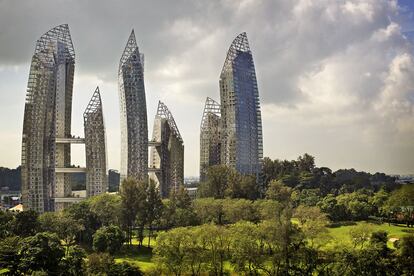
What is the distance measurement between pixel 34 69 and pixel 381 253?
184ft

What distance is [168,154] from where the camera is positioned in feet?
292

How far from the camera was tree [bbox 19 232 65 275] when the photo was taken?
3434 centimetres

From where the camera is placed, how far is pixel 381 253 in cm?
3812

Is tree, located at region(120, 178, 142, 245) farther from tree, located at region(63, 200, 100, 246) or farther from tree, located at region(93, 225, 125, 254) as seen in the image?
tree, located at region(93, 225, 125, 254)

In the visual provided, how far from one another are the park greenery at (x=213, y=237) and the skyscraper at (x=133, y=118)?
14.5 meters

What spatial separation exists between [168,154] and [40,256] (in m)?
54.5

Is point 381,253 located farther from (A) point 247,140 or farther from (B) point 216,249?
(A) point 247,140

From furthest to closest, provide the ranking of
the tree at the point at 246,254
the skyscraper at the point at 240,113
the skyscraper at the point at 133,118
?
the skyscraper at the point at 240,113 < the skyscraper at the point at 133,118 < the tree at the point at 246,254

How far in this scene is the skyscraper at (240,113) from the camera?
311 ft

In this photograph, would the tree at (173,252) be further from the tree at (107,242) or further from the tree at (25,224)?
the tree at (25,224)

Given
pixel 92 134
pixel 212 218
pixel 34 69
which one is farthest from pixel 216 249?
pixel 34 69

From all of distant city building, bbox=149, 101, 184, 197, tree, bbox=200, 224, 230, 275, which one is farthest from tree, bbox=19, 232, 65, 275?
distant city building, bbox=149, 101, 184, 197

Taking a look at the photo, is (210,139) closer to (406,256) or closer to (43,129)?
(43,129)

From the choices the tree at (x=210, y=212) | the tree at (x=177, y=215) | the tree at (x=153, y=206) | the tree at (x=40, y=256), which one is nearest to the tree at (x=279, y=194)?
the tree at (x=210, y=212)
